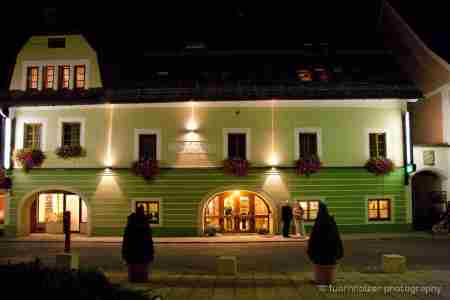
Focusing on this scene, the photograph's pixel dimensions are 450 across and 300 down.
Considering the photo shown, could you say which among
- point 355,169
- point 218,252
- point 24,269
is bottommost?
point 218,252

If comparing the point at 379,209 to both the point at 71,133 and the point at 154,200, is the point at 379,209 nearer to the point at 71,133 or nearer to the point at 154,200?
the point at 154,200

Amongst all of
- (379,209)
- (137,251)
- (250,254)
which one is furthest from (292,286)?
(379,209)

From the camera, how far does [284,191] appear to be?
22422 millimetres

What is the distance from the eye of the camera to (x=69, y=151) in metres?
22.5

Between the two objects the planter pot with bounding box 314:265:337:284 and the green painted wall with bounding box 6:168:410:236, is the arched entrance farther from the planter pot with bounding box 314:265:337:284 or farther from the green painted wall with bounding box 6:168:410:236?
the planter pot with bounding box 314:265:337:284

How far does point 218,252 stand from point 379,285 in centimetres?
775

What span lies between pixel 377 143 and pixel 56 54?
17.4 m

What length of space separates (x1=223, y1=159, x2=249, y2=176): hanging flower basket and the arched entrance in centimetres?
774

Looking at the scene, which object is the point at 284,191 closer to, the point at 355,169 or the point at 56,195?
the point at 355,169

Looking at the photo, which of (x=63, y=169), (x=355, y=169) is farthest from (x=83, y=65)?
(x=355, y=169)

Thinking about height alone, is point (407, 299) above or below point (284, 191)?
below

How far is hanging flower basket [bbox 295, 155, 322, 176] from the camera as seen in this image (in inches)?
866

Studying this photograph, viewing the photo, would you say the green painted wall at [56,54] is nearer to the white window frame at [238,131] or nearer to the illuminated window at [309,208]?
the white window frame at [238,131]

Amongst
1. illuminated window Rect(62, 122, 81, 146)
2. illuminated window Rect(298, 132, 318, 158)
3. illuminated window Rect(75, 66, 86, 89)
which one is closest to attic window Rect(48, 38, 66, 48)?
illuminated window Rect(75, 66, 86, 89)
